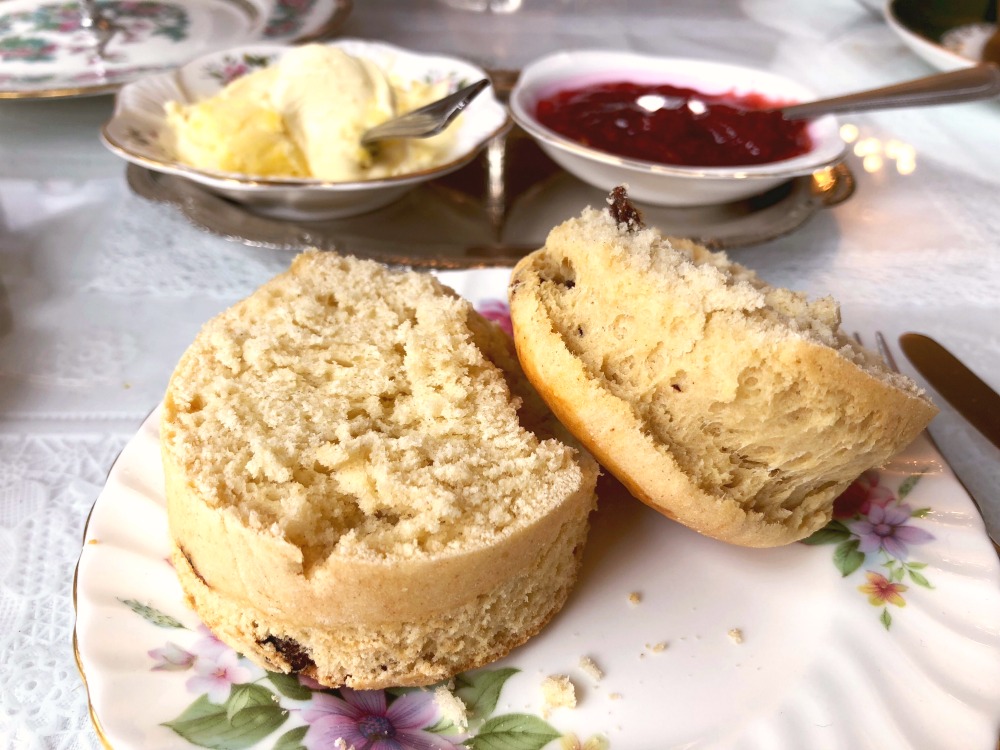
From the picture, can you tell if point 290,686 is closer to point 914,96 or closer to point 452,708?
point 452,708

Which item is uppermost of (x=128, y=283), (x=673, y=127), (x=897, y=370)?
(x=673, y=127)

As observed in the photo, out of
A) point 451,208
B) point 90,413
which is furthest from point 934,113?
point 90,413

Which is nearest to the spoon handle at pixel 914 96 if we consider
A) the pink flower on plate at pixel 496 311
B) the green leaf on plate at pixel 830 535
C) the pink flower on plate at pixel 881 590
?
the pink flower on plate at pixel 496 311

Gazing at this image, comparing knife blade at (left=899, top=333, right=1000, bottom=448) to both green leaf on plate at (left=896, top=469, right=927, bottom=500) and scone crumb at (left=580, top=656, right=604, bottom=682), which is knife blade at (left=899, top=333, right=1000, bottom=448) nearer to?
green leaf on plate at (left=896, top=469, right=927, bottom=500)

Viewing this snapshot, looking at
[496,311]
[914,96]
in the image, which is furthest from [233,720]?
[914,96]

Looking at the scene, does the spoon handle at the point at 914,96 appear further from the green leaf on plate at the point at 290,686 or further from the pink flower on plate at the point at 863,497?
the green leaf on plate at the point at 290,686

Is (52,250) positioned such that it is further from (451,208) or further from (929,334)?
(929,334)
